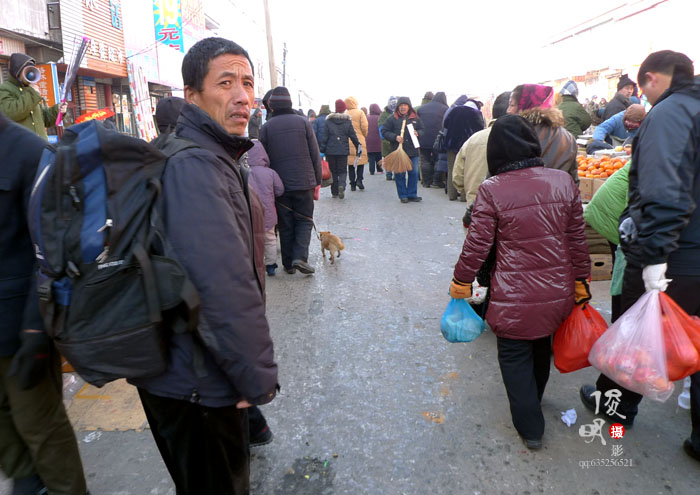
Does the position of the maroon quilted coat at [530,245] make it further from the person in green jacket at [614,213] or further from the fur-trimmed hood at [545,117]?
the fur-trimmed hood at [545,117]

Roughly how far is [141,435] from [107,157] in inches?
84.8

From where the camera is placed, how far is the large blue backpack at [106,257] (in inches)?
60.9

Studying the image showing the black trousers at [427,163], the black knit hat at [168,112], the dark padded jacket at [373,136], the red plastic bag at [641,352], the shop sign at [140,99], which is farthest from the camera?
the shop sign at [140,99]

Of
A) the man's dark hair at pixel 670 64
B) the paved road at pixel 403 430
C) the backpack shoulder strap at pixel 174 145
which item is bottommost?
the paved road at pixel 403 430

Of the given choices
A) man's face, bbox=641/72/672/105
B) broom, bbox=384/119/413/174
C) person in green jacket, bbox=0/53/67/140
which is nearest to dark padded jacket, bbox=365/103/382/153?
broom, bbox=384/119/413/174

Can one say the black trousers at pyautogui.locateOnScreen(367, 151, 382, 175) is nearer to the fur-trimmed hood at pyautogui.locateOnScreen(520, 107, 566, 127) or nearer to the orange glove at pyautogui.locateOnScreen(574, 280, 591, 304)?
the fur-trimmed hood at pyautogui.locateOnScreen(520, 107, 566, 127)

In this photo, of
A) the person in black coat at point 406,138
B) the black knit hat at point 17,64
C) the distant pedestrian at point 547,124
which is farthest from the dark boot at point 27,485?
the person in black coat at point 406,138

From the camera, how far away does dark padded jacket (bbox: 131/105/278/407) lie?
5.19ft

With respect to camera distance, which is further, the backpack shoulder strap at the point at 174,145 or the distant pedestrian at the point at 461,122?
the distant pedestrian at the point at 461,122

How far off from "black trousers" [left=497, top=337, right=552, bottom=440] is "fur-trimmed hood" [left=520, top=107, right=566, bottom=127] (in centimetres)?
181

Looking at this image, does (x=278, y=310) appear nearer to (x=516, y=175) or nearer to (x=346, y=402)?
(x=346, y=402)

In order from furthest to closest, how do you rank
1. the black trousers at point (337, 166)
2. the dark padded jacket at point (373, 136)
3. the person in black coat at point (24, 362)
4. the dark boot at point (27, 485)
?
the dark padded jacket at point (373, 136) < the black trousers at point (337, 166) < the dark boot at point (27, 485) < the person in black coat at point (24, 362)

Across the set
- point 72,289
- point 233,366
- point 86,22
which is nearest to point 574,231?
point 233,366

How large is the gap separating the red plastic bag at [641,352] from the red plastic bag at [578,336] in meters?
0.18
